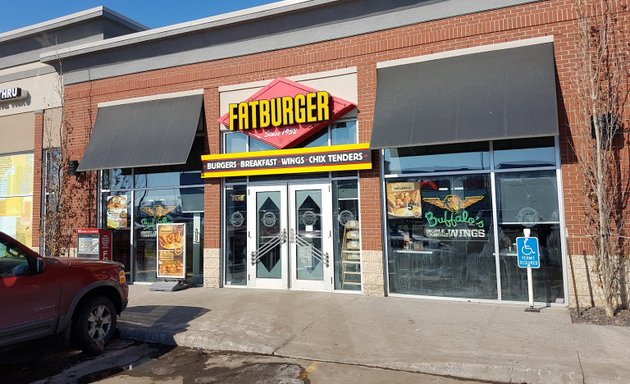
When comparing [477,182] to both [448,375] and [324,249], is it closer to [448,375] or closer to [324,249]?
[324,249]

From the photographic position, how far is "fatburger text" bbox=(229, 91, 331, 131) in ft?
32.1

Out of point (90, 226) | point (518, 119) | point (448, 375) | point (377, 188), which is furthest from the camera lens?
point (90, 226)

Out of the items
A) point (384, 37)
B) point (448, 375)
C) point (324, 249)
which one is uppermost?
point (384, 37)

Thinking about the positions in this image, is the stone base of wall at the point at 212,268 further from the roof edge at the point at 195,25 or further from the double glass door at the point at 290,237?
the roof edge at the point at 195,25

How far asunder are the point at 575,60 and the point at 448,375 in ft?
20.2

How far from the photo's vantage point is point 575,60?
8.18 metres

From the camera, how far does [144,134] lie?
449 inches

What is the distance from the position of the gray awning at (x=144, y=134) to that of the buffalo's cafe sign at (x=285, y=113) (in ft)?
3.62

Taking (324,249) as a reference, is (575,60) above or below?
above

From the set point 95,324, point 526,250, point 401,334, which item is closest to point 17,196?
point 95,324

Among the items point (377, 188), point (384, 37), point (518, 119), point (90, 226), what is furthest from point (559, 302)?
point (90, 226)

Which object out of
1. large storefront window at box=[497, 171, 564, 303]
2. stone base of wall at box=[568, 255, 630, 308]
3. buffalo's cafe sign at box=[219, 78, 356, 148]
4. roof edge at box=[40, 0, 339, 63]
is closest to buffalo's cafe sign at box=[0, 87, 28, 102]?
roof edge at box=[40, 0, 339, 63]

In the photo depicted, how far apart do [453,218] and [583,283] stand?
2.43 m

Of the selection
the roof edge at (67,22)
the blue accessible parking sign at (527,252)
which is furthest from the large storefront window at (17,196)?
the blue accessible parking sign at (527,252)
